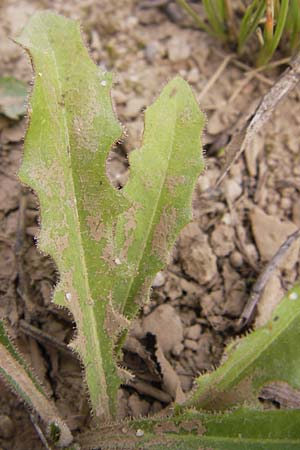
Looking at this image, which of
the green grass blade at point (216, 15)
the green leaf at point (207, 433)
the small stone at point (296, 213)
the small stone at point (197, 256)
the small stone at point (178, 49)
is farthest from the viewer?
the small stone at point (178, 49)

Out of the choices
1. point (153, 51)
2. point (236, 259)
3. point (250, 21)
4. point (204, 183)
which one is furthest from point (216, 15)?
point (236, 259)

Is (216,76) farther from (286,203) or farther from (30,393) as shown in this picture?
(30,393)

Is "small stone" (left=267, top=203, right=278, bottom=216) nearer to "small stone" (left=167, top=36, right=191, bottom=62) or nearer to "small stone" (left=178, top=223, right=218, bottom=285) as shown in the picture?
"small stone" (left=178, top=223, right=218, bottom=285)

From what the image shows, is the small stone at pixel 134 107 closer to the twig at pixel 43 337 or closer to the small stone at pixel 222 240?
the small stone at pixel 222 240

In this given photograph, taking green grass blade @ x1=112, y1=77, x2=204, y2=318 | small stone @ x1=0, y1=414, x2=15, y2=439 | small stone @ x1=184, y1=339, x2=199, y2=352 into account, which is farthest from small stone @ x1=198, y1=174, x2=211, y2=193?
small stone @ x1=0, y1=414, x2=15, y2=439

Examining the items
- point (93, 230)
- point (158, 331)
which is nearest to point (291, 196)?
point (158, 331)

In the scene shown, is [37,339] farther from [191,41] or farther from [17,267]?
[191,41]

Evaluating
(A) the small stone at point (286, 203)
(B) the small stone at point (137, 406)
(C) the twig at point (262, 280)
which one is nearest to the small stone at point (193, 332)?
(C) the twig at point (262, 280)
